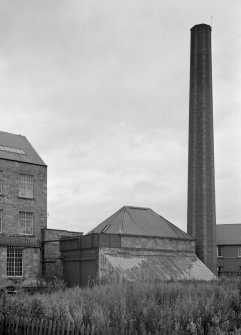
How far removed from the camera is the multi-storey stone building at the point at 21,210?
42.2 meters

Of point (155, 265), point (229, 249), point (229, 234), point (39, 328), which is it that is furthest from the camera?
point (229, 234)

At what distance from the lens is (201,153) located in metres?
50.4

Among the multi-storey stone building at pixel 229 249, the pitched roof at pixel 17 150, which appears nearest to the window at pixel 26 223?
the pitched roof at pixel 17 150

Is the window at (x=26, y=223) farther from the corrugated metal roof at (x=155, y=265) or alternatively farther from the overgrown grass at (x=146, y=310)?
the overgrown grass at (x=146, y=310)

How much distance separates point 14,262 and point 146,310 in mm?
30430

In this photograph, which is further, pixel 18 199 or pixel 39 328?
pixel 18 199

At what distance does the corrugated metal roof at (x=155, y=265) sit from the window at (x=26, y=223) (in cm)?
823

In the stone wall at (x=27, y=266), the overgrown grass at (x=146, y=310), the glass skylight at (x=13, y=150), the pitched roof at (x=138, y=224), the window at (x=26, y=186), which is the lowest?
the stone wall at (x=27, y=266)

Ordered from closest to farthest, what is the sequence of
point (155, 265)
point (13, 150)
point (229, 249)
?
point (155, 265)
point (13, 150)
point (229, 249)

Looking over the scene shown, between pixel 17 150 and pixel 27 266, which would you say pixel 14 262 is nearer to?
pixel 27 266

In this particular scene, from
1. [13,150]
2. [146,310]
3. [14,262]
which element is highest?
[13,150]

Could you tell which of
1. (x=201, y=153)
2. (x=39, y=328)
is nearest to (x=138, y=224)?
(x=201, y=153)

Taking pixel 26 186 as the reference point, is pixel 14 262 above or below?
below

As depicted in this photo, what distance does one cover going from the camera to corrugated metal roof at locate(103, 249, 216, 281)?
38188 mm
